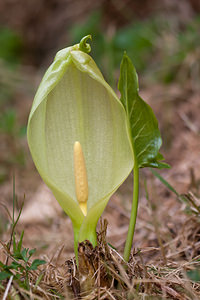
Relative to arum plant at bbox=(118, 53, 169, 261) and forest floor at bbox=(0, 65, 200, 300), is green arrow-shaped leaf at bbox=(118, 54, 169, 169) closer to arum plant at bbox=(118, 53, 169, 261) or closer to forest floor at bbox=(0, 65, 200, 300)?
arum plant at bbox=(118, 53, 169, 261)

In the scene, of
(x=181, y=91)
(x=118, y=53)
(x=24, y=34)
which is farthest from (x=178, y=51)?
(x=24, y=34)

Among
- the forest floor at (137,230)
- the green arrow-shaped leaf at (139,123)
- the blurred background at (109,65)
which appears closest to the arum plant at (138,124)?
the green arrow-shaped leaf at (139,123)

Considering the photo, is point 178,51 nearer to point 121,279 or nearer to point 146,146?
point 146,146

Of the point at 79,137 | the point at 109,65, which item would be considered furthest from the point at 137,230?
the point at 109,65

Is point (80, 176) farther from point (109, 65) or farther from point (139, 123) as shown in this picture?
point (109, 65)

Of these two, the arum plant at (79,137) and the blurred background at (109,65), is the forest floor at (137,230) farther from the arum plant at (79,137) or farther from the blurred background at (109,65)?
the arum plant at (79,137)

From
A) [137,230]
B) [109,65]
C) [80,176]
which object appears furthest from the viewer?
[109,65]

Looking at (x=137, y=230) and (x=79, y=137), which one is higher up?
(x=79, y=137)
